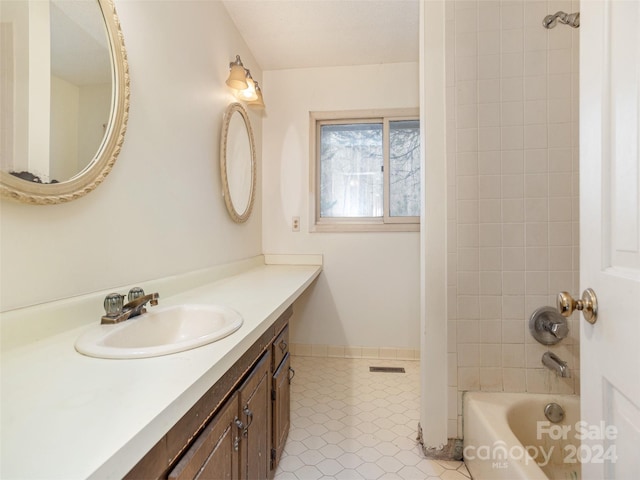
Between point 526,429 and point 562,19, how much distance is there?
1.72 meters

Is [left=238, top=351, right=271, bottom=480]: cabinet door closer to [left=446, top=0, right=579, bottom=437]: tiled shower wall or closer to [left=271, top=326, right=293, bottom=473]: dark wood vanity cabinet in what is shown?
[left=271, top=326, right=293, bottom=473]: dark wood vanity cabinet

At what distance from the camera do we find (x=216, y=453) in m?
0.69

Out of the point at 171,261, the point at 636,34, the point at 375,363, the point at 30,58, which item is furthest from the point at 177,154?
the point at 375,363

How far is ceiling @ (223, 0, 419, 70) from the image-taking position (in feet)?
6.10

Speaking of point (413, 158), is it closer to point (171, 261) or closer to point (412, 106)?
point (412, 106)

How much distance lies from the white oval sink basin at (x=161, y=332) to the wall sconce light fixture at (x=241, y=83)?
1.41 metres

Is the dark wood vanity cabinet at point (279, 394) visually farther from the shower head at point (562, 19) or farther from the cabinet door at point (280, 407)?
the shower head at point (562, 19)


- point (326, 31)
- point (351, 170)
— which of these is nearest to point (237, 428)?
point (351, 170)

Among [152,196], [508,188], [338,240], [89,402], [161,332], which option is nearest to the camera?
[89,402]

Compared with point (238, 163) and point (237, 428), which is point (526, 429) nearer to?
point (237, 428)

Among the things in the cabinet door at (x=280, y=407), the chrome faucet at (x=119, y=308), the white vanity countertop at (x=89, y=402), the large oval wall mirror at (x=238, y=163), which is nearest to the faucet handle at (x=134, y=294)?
the chrome faucet at (x=119, y=308)

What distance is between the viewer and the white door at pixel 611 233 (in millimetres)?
544

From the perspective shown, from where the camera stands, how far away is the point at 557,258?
135cm

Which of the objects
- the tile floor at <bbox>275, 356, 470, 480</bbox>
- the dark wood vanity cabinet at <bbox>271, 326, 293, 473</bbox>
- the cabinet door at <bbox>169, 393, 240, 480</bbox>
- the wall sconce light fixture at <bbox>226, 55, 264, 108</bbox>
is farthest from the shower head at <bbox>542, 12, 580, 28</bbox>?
the tile floor at <bbox>275, 356, 470, 480</bbox>
